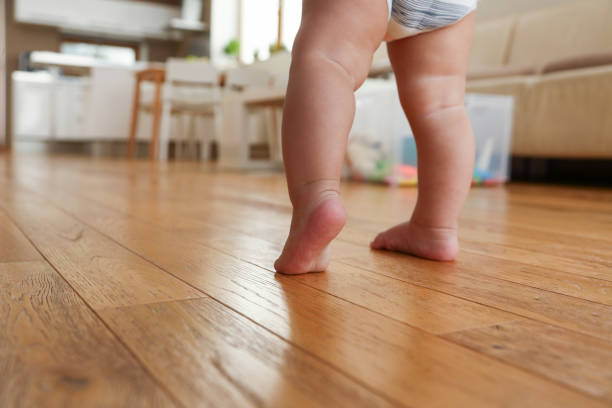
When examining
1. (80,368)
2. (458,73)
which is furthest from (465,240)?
(80,368)

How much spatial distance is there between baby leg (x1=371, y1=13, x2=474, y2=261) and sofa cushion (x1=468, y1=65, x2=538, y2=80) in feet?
7.13

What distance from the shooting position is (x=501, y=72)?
2703 millimetres

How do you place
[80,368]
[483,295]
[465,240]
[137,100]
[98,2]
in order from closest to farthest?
1. [80,368]
2. [483,295]
3. [465,240]
4. [137,100]
5. [98,2]

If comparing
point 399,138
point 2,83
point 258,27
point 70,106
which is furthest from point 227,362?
point 2,83

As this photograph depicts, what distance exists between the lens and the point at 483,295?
1.65 feet

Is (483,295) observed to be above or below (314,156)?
below

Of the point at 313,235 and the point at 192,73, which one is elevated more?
the point at 192,73

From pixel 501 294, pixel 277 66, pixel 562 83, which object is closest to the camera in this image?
pixel 501 294

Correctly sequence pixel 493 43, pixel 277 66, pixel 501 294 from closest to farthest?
pixel 501 294
pixel 493 43
pixel 277 66

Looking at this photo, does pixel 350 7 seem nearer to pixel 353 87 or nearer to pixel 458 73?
pixel 353 87

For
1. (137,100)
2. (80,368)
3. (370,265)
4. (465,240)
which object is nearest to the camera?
(80,368)

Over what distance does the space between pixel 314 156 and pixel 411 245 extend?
217 millimetres

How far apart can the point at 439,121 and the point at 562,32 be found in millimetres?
2677

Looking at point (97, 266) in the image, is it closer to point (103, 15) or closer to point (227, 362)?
point (227, 362)
